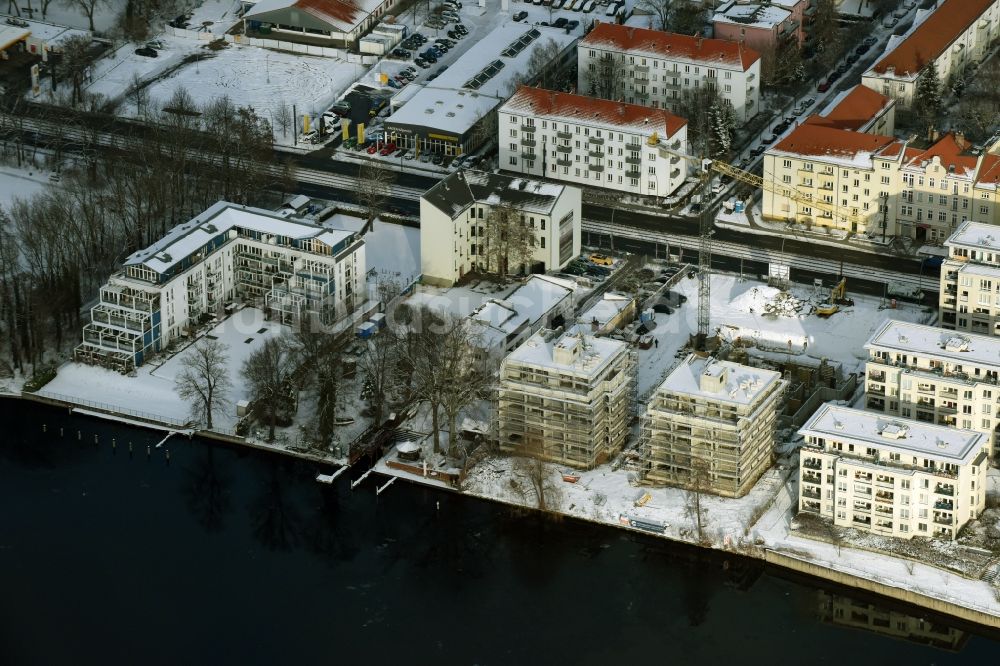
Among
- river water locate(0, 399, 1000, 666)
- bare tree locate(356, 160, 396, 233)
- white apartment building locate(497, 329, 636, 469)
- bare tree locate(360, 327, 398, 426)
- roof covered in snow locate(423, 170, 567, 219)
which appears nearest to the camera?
river water locate(0, 399, 1000, 666)

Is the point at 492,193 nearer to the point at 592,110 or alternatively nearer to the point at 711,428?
the point at 592,110

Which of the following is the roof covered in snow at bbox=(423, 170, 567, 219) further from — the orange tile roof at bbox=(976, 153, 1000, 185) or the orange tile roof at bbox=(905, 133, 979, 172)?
the orange tile roof at bbox=(976, 153, 1000, 185)

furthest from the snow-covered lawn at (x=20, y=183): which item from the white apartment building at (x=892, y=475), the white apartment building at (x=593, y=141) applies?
the white apartment building at (x=892, y=475)

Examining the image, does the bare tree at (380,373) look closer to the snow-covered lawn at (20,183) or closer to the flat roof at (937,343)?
the flat roof at (937,343)

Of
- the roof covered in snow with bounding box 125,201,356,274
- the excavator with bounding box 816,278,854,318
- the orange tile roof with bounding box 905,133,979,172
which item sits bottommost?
the excavator with bounding box 816,278,854,318

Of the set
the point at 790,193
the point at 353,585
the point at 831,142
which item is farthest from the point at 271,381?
the point at 831,142

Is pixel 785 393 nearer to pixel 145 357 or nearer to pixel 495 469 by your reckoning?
pixel 495 469

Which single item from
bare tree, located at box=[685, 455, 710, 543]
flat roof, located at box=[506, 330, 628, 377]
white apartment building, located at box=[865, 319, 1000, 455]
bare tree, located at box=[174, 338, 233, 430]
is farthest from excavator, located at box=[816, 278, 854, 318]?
bare tree, located at box=[174, 338, 233, 430]
